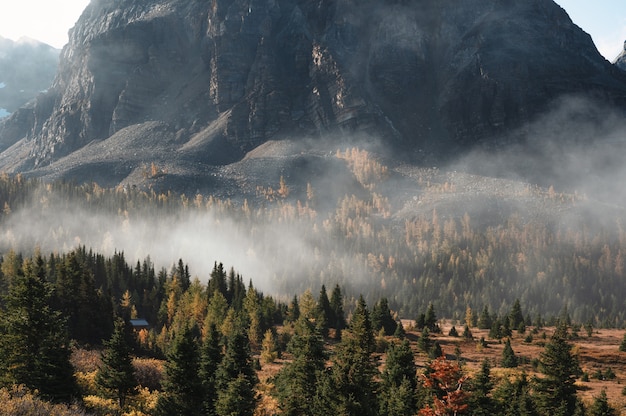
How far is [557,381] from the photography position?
5316cm

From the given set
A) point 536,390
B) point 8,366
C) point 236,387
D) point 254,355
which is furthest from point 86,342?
point 536,390

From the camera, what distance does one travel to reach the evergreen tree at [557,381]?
2078 inches

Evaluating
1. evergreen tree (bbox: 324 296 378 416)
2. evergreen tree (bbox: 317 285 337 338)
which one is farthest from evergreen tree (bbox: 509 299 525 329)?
evergreen tree (bbox: 324 296 378 416)

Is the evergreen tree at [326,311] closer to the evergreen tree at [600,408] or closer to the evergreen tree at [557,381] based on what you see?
the evergreen tree at [557,381]

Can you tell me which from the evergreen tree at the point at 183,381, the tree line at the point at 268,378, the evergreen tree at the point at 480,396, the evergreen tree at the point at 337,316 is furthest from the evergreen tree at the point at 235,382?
the evergreen tree at the point at 337,316

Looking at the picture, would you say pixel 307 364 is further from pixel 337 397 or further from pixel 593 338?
pixel 593 338

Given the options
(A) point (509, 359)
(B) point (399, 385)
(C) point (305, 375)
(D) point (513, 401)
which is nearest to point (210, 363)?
(C) point (305, 375)

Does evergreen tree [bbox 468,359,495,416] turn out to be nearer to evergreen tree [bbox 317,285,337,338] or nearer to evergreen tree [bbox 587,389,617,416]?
evergreen tree [bbox 587,389,617,416]

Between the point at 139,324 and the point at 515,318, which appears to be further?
the point at 139,324

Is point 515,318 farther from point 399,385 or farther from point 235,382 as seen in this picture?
point 235,382

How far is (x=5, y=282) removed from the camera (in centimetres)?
9131

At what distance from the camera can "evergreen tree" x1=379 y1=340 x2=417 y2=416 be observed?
45.5m

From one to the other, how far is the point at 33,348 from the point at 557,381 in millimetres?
52054

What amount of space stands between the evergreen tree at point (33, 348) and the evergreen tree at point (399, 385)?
2830 cm
